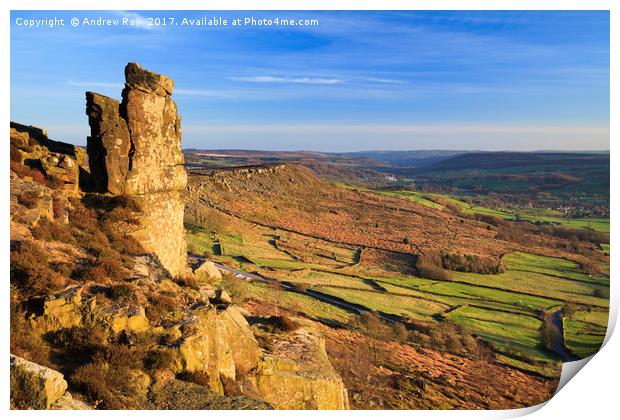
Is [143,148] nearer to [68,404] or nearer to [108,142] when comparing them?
[108,142]

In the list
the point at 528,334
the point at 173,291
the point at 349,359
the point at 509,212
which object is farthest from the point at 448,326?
the point at 509,212

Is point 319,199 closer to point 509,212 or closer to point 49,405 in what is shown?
point 509,212

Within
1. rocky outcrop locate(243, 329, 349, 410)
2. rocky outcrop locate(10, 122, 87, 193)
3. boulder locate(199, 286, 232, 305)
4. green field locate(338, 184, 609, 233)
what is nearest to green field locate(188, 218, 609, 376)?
boulder locate(199, 286, 232, 305)

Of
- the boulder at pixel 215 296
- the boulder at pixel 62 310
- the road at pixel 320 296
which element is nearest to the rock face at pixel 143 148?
the boulder at pixel 215 296

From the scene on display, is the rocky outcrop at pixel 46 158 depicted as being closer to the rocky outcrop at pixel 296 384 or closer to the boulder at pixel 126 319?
the boulder at pixel 126 319

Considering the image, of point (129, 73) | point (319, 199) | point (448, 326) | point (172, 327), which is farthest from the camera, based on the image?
point (319, 199)

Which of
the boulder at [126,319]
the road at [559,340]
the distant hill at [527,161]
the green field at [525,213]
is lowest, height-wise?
the road at [559,340]
